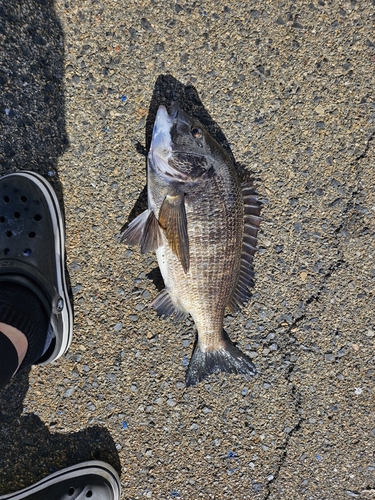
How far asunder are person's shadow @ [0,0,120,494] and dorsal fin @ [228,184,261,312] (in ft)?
4.53

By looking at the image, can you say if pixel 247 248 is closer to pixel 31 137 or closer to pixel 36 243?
pixel 36 243

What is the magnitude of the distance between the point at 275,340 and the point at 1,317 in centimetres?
202

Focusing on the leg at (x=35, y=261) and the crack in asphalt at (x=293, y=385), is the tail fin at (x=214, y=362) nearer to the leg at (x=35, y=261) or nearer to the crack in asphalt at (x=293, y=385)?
the crack in asphalt at (x=293, y=385)

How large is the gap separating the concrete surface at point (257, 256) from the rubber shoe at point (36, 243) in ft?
0.38

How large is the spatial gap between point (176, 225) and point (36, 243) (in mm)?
1100

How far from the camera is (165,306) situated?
2.41 meters

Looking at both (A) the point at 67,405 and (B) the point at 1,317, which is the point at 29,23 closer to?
(B) the point at 1,317

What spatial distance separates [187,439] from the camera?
2.64 meters

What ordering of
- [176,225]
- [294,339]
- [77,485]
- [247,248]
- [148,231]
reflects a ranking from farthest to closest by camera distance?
[294,339]
[77,485]
[247,248]
[148,231]
[176,225]

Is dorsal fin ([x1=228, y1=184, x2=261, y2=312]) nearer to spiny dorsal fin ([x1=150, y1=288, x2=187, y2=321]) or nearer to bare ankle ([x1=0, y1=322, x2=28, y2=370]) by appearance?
spiny dorsal fin ([x1=150, y1=288, x2=187, y2=321])

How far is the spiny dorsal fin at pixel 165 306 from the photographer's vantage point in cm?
240

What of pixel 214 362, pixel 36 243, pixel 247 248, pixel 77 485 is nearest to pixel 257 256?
pixel 247 248

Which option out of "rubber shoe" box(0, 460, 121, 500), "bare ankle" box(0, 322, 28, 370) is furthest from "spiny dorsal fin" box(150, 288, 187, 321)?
"rubber shoe" box(0, 460, 121, 500)

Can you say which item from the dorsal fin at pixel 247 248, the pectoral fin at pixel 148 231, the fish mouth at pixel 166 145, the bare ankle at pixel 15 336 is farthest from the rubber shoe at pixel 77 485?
the fish mouth at pixel 166 145
